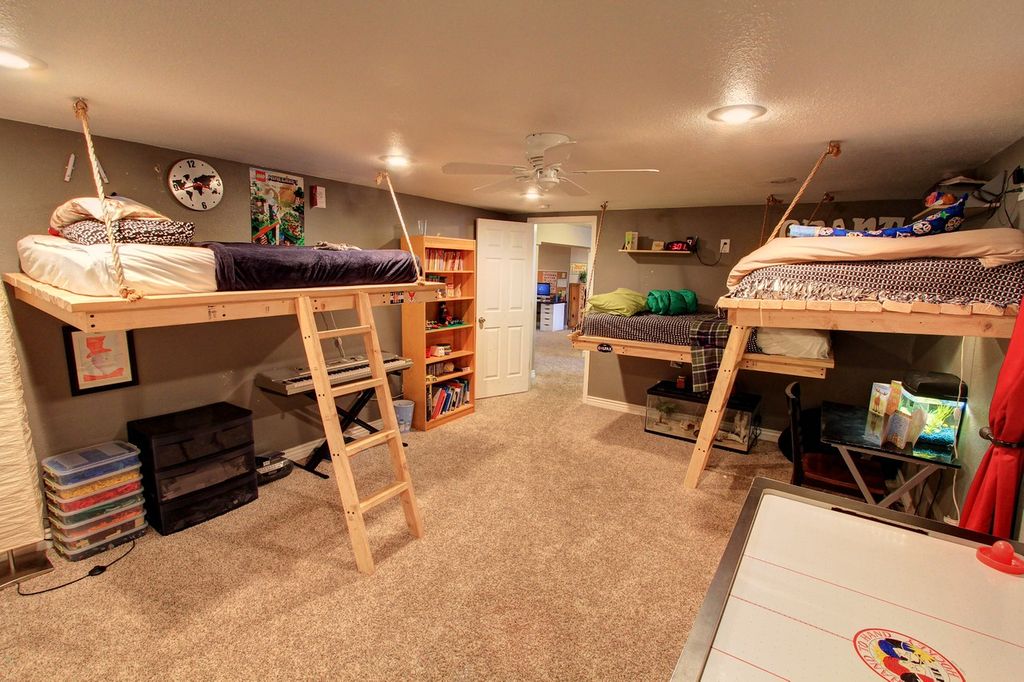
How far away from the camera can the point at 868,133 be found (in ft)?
6.77

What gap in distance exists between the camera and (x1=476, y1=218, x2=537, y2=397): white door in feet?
16.9

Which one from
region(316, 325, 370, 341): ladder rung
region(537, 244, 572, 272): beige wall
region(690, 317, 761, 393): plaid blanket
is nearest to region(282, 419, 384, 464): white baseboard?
region(316, 325, 370, 341): ladder rung

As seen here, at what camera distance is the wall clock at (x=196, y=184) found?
2.81m

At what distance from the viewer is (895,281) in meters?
2.13

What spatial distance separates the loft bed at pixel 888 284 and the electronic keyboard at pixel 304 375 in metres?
2.52

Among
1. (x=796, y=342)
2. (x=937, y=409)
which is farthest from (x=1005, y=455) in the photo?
(x=796, y=342)

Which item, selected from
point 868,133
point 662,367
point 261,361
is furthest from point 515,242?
point 868,133

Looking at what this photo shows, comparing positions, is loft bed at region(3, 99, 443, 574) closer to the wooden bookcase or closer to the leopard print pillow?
the leopard print pillow

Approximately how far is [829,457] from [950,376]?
85cm

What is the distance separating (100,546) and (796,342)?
4.40 meters

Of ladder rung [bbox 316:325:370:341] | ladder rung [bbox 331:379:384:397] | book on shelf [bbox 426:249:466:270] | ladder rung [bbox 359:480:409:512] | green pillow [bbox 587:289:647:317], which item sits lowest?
ladder rung [bbox 359:480:409:512]

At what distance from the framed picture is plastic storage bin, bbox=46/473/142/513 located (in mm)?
579

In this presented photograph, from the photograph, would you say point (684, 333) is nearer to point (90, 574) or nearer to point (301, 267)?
point (301, 267)

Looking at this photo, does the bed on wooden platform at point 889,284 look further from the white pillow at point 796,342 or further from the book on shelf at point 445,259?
the book on shelf at point 445,259
